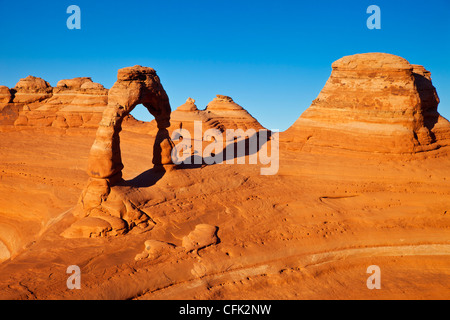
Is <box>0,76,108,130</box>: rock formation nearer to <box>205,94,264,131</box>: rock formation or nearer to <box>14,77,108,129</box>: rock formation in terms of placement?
<box>14,77,108,129</box>: rock formation

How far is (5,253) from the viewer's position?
Result: 33.2ft

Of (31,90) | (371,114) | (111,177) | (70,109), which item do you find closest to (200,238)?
(111,177)

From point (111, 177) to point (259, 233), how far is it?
12.1 feet

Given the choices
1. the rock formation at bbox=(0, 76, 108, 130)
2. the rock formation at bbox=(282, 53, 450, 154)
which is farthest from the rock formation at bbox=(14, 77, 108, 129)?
the rock formation at bbox=(282, 53, 450, 154)

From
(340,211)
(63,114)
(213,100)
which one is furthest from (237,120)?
(340,211)

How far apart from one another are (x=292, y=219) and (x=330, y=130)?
4.79 meters

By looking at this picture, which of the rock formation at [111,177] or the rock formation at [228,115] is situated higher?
the rock formation at [228,115]

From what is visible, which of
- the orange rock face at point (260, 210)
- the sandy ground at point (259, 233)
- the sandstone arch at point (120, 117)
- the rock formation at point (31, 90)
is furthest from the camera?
the rock formation at point (31, 90)

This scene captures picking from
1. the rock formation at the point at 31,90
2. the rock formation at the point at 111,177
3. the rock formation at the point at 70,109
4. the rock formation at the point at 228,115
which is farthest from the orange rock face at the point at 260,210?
the rock formation at the point at 228,115

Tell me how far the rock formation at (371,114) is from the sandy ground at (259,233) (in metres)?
0.52

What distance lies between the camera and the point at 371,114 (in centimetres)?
1238

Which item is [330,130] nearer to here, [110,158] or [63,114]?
[110,158]

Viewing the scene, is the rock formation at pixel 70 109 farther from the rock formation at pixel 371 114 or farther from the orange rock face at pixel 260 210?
the rock formation at pixel 371 114

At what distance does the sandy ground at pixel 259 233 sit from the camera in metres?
6.83
